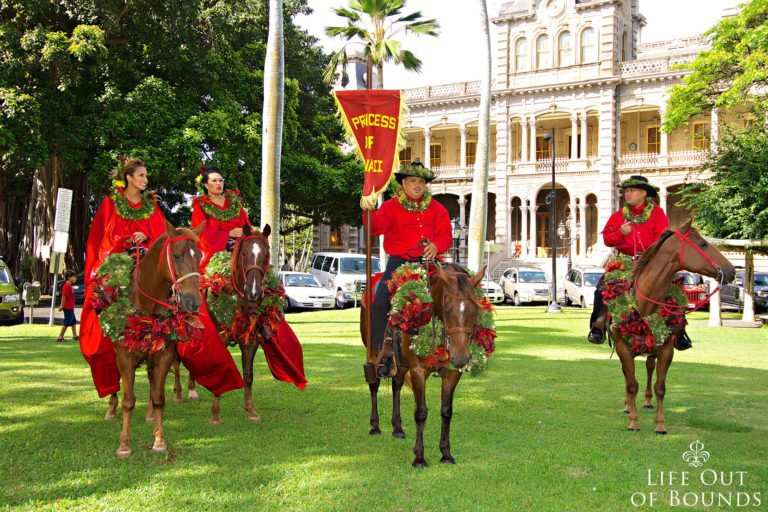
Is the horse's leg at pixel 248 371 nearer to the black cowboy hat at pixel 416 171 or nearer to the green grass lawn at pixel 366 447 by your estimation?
the green grass lawn at pixel 366 447

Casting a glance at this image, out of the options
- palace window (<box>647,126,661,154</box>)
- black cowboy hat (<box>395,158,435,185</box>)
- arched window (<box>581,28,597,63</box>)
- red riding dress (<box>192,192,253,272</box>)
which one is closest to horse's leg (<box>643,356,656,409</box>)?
black cowboy hat (<box>395,158,435,185</box>)

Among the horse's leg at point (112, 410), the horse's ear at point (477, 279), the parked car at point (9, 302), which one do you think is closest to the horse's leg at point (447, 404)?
the horse's ear at point (477, 279)

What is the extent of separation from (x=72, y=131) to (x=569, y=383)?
58.1 ft

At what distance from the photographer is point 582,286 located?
29.8 m

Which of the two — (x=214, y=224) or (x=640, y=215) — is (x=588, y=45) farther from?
(x=214, y=224)

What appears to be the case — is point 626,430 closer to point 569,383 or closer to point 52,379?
point 569,383

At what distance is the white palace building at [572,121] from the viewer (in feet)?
135

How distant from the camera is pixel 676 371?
11.7 meters

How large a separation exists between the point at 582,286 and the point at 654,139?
18.2 metres

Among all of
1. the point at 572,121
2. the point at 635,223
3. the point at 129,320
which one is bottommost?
the point at 129,320

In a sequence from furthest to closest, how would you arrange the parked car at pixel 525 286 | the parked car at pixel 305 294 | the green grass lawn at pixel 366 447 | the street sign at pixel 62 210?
the parked car at pixel 525 286, the parked car at pixel 305 294, the street sign at pixel 62 210, the green grass lawn at pixel 366 447

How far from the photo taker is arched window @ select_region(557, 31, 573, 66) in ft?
142

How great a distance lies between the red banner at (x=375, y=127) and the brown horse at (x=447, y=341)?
1843 millimetres

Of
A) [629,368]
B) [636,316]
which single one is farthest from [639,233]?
[629,368]
